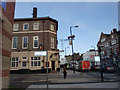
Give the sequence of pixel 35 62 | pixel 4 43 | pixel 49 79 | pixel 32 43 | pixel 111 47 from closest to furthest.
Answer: pixel 4 43 → pixel 49 79 → pixel 35 62 → pixel 32 43 → pixel 111 47

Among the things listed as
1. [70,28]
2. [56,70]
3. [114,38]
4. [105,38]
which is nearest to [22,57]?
[56,70]

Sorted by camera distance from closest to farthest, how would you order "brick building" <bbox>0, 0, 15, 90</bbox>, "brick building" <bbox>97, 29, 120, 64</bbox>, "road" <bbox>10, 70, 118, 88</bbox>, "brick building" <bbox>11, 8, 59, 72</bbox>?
"brick building" <bbox>0, 0, 15, 90</bbox>, "road" <bbox>10, 70, 118, 88</bbox>, "brick building" <bbox>11, 8, 59, 72</bbox>, "brick building" <bbox>97, 29, 120, 64</bbox>

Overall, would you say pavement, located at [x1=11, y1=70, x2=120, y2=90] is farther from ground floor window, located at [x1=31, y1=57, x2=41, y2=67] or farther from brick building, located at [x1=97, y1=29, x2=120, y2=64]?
brick building, located at [x1=97, y1=29, x2=120, y2=64]

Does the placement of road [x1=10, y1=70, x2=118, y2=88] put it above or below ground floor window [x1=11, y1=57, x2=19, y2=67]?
below

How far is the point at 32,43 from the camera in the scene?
25344mm

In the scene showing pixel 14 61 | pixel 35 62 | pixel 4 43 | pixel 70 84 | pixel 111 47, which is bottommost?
pixel 70 84

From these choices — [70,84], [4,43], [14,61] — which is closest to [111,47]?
[14,61]

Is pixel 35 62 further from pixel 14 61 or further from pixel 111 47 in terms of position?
pixel 111 47

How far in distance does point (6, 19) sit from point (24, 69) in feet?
52.9

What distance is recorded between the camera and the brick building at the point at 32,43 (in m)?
24.7

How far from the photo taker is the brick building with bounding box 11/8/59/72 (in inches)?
971

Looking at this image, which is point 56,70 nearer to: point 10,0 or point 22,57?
point 22,57

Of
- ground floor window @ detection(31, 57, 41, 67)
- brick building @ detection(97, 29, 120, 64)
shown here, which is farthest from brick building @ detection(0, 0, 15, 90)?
brick building @ detection(97, 29, 120, 64)

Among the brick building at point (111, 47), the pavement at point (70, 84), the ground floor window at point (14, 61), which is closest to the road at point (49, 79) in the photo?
the pavement at point (70, 84)
